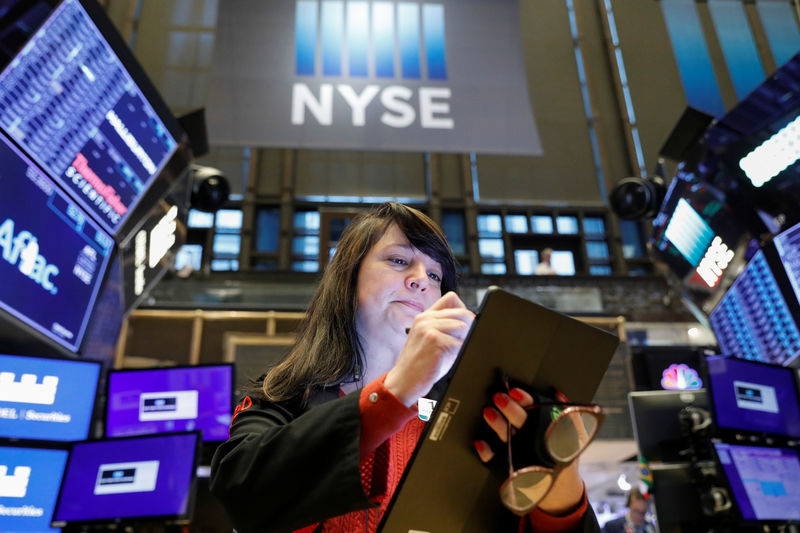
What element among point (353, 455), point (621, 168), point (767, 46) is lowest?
point (353, 455)

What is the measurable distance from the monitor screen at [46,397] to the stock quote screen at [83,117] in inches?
30.8

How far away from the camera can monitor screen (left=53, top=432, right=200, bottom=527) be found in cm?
297

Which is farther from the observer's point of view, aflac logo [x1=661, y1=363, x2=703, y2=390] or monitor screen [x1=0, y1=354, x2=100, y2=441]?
aflac logo [x1=661, y1=363, x2=703, y2=390]

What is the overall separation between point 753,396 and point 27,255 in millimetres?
3568

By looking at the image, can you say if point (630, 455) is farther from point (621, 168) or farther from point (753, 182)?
point (621, 168)

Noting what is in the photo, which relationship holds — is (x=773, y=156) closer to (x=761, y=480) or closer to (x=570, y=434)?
(x=761, y=480)

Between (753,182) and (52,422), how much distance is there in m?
3.67

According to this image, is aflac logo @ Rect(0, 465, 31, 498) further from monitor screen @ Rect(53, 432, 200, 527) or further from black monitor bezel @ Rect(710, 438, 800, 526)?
black monitor bezel @ Rect(710, 438, 800, 526)

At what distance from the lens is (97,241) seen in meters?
3.56

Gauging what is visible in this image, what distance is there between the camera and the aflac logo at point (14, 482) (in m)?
2.92

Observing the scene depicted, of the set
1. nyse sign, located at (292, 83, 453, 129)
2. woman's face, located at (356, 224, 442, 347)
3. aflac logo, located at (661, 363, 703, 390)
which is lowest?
woman's face, located at (356, 224, 442, 347)

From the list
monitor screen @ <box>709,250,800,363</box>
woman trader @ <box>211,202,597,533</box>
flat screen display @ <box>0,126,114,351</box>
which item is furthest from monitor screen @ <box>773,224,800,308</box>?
flat screen display @ <box>0,126,114,351</box>

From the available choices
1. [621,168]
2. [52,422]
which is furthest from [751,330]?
[621,168]

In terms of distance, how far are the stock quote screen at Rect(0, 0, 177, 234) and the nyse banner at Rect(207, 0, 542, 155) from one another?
1.04m
